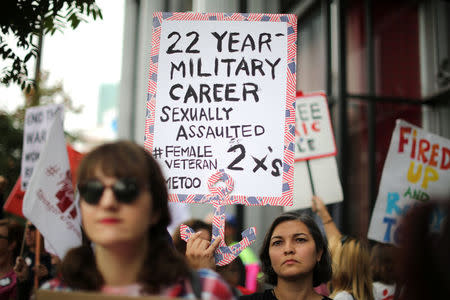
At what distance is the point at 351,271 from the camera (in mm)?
2922

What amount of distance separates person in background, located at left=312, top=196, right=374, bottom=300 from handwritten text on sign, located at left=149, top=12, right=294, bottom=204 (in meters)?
0.86

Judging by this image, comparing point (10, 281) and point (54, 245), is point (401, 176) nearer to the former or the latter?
point (54, 245)

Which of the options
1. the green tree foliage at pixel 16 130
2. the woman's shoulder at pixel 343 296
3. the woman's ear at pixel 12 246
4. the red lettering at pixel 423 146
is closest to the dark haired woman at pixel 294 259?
the woman's shoulder at pixel 343 296

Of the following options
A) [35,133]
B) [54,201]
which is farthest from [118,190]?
[35,133]

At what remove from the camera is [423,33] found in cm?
646

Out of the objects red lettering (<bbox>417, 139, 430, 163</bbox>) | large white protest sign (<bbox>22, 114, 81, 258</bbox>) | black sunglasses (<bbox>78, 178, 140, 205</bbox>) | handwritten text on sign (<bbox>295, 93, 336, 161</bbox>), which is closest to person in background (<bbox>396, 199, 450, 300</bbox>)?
black sunglasses (<bbox>78, 178, 140, 205</bbox>)

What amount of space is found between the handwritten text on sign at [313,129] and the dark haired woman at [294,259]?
1.70 metres

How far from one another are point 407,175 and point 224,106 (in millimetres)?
1729

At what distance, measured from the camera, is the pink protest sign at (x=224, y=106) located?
2.46 metres

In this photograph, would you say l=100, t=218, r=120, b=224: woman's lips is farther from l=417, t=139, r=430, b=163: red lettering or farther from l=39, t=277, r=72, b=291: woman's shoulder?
l=417, t=139, r=430, b=163: red lettering

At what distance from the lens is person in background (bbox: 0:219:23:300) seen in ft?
10.6

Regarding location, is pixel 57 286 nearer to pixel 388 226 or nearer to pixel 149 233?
pixel 149 233

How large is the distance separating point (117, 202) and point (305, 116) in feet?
10.4

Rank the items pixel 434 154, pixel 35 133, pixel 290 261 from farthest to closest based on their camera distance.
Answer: pixel 35 133 → pixel 434 154 → pixel 290 261
